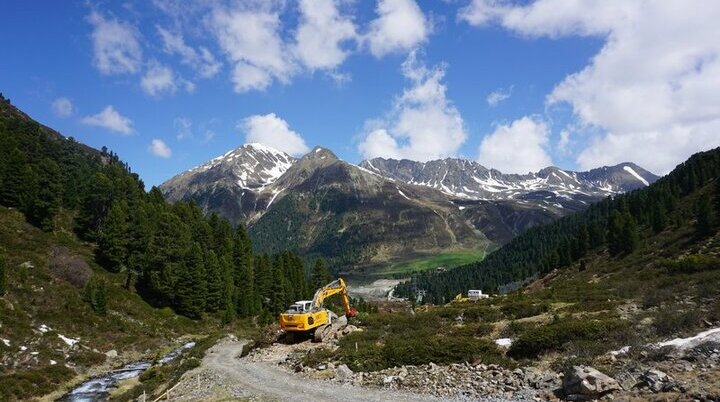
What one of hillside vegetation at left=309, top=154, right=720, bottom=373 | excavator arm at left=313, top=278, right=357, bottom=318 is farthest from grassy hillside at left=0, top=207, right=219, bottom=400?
hillside vegetation at left=309, top=154, right=720, bottom=373

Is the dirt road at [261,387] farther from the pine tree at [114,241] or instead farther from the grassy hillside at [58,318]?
the pine tree at [114,241]

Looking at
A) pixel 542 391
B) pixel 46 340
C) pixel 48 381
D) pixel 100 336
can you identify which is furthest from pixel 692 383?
pixel 100 336

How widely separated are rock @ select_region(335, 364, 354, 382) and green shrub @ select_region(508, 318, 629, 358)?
942cm

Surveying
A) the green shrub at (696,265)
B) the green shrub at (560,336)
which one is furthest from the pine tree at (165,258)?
the green shrub at (696,265)

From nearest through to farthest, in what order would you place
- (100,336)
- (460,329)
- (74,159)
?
(460,329), (100,336), (74,159)

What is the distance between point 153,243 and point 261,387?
61552 millimetres

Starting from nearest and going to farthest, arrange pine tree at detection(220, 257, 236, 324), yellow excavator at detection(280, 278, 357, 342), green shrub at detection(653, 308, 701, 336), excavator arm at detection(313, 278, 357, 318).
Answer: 1. green shrub at detection(653, 308, 701, 336)
2. yellow excavator at detection(280, 278, 357, 342)
3. excavator arm at detection(313, 278, 357, 318)
4. pine tree at detection(220, 257, 236, 324)

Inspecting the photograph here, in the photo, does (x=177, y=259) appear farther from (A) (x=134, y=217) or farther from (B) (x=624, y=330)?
(B) (x=624, y=330)

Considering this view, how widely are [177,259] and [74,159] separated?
66.2m

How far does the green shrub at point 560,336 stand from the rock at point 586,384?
7181mm

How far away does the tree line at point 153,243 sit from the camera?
249ft

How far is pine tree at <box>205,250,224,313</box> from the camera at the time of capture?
8262 centimetres

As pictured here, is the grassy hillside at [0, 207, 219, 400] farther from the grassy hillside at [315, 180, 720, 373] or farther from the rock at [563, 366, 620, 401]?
the rock at [563, 366, 620, 401]

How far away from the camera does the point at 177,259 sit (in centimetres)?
8375
